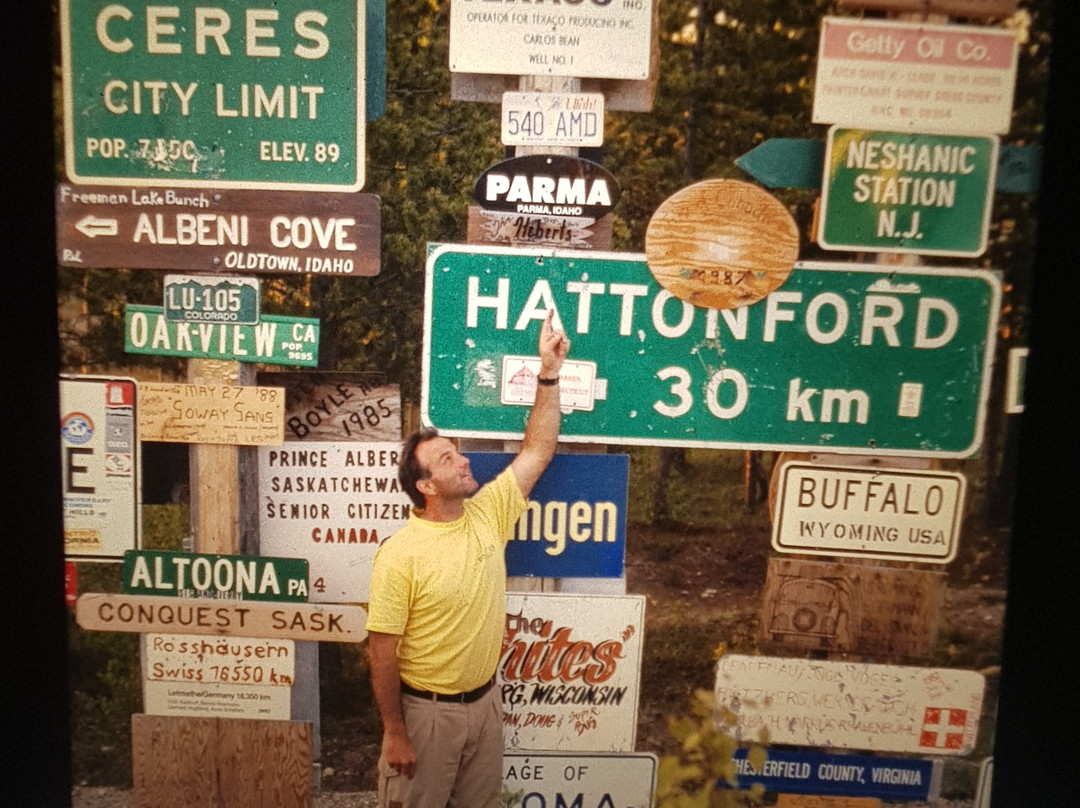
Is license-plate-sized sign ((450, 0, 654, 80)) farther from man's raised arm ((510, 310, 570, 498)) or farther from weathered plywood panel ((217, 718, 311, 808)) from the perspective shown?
weathered plywood panel ((217, 718, 311, 808))

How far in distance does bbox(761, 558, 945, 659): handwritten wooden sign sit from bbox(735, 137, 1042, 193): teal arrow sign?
1.43 meters

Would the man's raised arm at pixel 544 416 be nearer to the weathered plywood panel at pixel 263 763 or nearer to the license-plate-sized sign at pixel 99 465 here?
the weathered plywood panel at pixel 263 763

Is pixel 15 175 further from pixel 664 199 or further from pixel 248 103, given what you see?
pixel 664 199

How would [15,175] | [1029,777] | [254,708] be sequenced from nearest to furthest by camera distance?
1. [15,175]
2. [1029,777]
3. [254,708]

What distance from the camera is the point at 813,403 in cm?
250

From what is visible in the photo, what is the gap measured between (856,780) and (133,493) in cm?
303

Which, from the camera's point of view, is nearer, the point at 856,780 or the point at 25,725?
the point at 25,725

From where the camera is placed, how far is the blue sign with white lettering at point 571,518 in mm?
2545

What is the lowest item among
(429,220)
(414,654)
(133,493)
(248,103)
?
(414,654)

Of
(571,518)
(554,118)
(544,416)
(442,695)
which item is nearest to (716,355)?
(544,416)

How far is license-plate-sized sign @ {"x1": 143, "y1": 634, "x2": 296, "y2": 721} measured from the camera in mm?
2621

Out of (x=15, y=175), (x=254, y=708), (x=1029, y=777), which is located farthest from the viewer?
(x=254, y=708)

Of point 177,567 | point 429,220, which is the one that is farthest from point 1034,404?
point 177,567

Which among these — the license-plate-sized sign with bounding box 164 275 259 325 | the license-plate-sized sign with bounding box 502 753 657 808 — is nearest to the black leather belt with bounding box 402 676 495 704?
the license-plate-sized sign with bounding box 502 753 657 808
